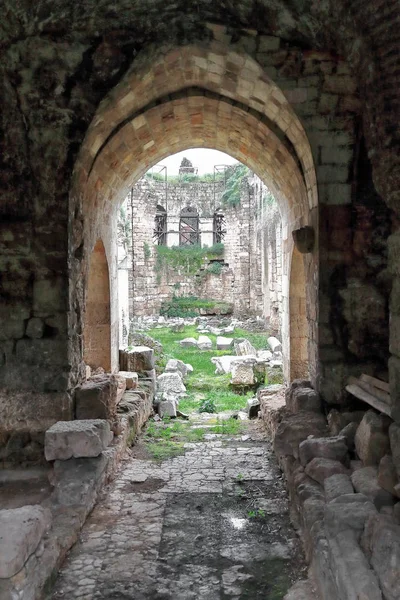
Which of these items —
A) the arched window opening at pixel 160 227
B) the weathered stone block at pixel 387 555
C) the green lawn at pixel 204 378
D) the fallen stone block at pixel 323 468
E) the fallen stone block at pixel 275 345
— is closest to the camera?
the weathered stone block at pixel 387 555

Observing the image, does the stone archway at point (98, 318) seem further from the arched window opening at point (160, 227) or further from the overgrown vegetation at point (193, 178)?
the overgrown vegetation at point (193, 178)

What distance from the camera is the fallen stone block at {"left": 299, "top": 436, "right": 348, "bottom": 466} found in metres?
4.52

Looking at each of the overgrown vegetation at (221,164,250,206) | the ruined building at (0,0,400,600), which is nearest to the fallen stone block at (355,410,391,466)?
the ruined building at (0,0,400,600)

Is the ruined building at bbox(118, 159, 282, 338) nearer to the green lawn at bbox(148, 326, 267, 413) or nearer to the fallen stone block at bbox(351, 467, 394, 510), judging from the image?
the green lawn at bbox(148, 326, 267, 413)

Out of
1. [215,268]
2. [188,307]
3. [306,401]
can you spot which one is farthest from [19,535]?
[215,268]

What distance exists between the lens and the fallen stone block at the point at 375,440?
13.5ft

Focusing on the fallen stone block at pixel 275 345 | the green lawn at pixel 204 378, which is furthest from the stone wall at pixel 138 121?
the fallen stone block at pixel 275 345

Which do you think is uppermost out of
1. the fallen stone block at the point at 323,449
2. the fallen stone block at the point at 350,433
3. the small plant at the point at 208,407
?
the fallen stone block at the point at 350,433

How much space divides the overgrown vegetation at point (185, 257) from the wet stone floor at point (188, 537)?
19.2 m

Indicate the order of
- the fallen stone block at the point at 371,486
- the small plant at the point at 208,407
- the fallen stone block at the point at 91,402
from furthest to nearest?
the small plant at the point at 208,407
the fallen stone block at the point at 91,402
the fallen stone block at the point at 371,486

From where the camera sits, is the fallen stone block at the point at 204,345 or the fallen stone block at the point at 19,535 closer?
the fallen stone block at the point at 19,535

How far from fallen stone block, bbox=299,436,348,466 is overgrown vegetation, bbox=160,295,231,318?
19.5 meters

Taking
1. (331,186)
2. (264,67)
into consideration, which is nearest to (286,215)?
(331,186)

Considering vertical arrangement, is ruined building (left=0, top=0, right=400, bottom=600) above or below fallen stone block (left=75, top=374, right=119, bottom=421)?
above
